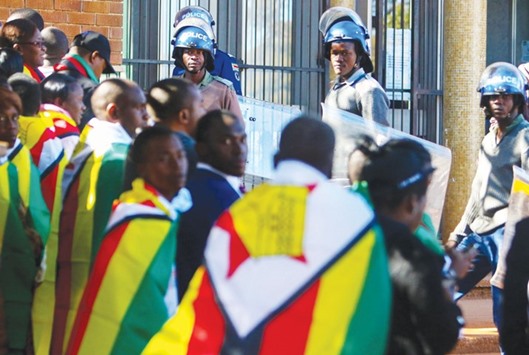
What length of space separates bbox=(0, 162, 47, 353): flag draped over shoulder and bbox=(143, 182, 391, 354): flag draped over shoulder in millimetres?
1905

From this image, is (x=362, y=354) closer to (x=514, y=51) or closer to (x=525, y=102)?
(x=525, y=102)

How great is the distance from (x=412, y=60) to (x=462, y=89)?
1.91 feet

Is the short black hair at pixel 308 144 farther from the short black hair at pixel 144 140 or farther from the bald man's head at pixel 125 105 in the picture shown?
the bald man's head at pixel 125 105

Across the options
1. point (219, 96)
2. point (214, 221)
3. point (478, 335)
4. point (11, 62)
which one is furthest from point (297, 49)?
point (214, 221)

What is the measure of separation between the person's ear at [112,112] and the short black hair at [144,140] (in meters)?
0.84

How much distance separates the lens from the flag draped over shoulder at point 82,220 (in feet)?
19.6

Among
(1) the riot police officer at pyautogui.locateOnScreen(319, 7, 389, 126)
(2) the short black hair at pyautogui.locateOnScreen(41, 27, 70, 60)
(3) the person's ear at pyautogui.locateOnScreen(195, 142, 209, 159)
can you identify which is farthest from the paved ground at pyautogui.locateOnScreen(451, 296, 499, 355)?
(3) the person's ear at pyautogui.locateOnScreen(195, 142, 209, 159)

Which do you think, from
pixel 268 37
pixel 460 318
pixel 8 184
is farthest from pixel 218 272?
pixel 268 37

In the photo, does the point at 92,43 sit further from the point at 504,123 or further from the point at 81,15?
the point at 504,123

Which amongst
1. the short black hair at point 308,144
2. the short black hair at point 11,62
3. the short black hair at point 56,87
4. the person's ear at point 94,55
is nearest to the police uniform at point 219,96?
the person's ear at point 94,55

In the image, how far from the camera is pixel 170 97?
606cm

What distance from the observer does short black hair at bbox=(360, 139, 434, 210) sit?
13.8 ft

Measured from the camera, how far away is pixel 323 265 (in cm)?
396

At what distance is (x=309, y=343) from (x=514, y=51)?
11285 millimetres
